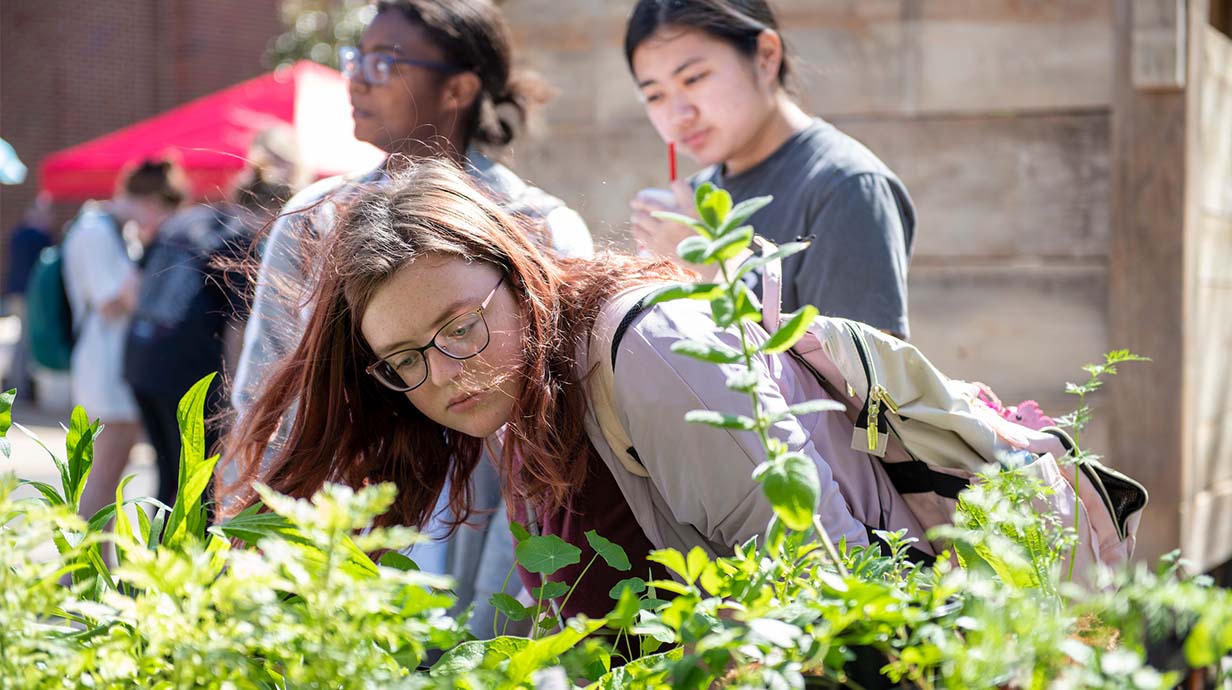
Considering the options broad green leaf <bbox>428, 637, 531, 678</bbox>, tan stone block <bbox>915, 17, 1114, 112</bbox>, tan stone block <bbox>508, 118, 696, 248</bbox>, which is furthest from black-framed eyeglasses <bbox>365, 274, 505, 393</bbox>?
tan stone block <bbox>915, 17, 1114, 112</bbox>

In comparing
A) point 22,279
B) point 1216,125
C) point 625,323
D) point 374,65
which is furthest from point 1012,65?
point 22,279

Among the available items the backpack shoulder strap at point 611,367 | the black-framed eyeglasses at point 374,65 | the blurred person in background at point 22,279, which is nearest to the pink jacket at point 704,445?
the backpack shoulder strap at point 611,367

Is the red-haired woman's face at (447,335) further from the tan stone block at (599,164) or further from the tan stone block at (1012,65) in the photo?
the tan stone block at (1012,65)

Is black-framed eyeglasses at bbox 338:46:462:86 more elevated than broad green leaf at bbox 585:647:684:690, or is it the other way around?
black-framed eyeglasses at bbox 338:46:462:86

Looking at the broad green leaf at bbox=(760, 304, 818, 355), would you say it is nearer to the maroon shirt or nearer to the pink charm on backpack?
the maroon shirt

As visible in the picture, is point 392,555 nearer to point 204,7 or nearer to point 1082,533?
point 1082,533

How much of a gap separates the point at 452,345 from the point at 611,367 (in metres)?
0.22

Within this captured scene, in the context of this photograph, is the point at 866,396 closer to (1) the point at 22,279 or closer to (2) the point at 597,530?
(2) the point at 597,530

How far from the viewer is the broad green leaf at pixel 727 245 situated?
0.83m

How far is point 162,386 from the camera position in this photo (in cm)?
426

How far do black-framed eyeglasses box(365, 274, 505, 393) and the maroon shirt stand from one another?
8.7 inches

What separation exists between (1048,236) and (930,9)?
2.35ft

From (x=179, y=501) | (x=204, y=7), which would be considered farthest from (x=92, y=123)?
Result: (x=179, y=501)

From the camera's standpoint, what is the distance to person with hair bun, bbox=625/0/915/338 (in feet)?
7.36
